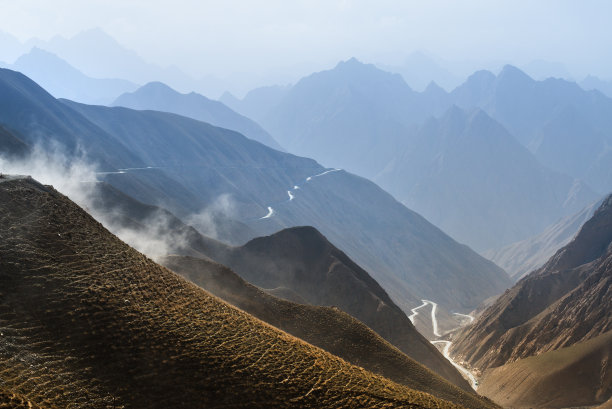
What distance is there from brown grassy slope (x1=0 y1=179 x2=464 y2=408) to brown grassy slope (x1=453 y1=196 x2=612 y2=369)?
245ft

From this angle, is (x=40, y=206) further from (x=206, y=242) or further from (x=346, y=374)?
(x=206, y=242)

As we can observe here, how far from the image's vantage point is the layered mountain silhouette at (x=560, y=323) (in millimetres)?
75375

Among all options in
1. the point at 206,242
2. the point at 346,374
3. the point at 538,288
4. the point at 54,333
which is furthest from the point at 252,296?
the point at 538,288

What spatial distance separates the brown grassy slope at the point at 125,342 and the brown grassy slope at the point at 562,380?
52.3 meters

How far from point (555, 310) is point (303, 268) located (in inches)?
1790

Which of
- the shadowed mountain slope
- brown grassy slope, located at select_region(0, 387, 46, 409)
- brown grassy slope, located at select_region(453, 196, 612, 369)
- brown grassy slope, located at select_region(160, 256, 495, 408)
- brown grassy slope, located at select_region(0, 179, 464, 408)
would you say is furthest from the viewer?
the shadowed mountain slope

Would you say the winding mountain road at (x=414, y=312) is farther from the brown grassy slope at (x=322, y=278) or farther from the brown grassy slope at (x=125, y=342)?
the brown grassy slope at (x=125, y=342)

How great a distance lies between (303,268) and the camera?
299 feet

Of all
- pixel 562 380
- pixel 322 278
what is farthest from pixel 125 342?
pixel 322 278

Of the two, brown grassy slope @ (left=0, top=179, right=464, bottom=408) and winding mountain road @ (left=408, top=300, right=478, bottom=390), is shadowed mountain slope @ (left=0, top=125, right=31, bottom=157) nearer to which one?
brown grassy slope @ (left=0, top=179, right=464, bottom=408)

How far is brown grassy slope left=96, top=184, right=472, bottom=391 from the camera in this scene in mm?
78562

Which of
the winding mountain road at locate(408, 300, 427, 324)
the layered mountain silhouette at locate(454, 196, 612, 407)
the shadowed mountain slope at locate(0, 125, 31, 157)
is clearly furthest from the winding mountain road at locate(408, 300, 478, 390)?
the shadowed mountain slope at locate(0, 125, 31, 157)

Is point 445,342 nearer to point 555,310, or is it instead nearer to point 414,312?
point 555,310

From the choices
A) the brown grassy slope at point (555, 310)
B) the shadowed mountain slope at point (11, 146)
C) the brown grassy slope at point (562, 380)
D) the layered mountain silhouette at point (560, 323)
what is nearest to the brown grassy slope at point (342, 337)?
the brown grassy slope at point (562, 380)
